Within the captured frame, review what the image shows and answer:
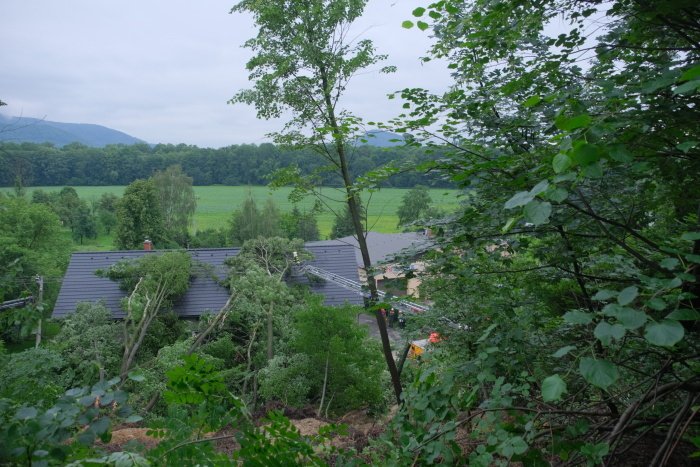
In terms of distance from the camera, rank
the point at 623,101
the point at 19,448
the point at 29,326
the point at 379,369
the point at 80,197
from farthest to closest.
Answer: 1. the point at 80,197
2. the point at 379,369
3. the point at 29,326
4. the point at 623,101
5. the point at 19,448

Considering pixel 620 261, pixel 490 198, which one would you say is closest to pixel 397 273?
pixel 490 198

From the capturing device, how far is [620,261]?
88.9 inches

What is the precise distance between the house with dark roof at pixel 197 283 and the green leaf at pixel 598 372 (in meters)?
14.0

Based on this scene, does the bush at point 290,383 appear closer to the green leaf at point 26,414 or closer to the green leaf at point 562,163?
the green leaf at point 26,414

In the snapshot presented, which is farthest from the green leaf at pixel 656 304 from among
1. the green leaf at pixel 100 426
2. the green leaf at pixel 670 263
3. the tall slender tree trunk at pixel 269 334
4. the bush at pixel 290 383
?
the tall slender tree trunk at pixel 269 334

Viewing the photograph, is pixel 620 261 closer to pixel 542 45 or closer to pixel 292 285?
pixel 542 45

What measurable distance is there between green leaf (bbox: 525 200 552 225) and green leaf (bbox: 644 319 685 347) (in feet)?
0.87

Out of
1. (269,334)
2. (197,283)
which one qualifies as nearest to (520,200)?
(269,334)

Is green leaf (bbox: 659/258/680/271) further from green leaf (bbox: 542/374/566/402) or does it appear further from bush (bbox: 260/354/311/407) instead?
bush (bbox: 260/354/311/407)

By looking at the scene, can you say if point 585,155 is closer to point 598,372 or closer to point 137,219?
point 598,372

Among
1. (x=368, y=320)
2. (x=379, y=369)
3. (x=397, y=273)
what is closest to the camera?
(x=397, y=273)

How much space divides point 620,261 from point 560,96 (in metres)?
0.91

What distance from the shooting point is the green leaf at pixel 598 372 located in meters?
0.85

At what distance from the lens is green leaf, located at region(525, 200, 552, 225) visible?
0.91 m
